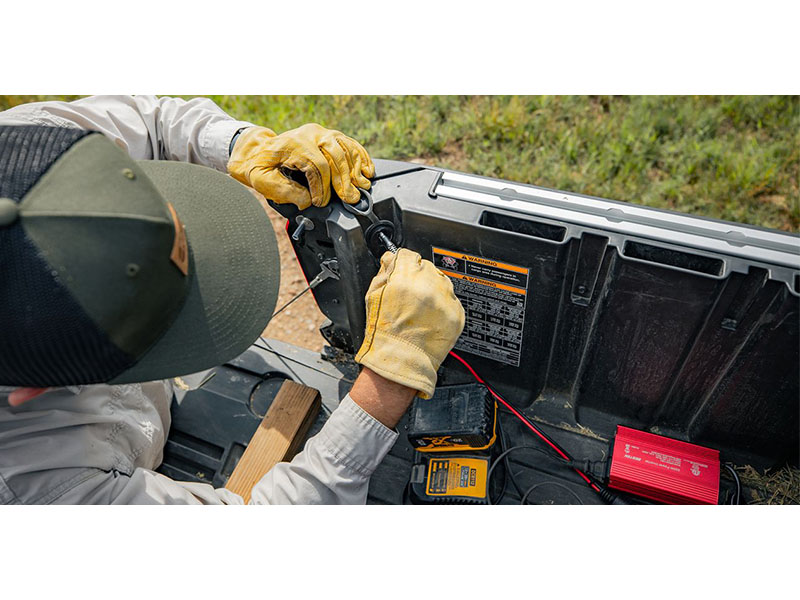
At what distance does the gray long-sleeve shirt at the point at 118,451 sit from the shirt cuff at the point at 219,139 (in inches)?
11.4

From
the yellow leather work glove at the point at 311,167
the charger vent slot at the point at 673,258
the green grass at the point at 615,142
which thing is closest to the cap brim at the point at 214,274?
the yellow leather work glove at the point at 311,167

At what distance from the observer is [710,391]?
1.64m

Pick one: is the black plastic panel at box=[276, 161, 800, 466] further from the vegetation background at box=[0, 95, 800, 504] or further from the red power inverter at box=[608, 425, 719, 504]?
the vegetation background at box=[0, 95, 800, 504]

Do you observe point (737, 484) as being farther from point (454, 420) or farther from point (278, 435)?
point (278, 435)

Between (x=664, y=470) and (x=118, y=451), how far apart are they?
63.1 inches

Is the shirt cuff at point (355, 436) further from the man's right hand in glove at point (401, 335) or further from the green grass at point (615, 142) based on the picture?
the green grass at point (615, 142)

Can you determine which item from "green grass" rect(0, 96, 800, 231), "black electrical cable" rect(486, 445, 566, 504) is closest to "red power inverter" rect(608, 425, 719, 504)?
"black electrical cable" rect(486, 445, 566, 504)

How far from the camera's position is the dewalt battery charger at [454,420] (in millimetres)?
1708

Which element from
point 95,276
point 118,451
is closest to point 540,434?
point 118,451

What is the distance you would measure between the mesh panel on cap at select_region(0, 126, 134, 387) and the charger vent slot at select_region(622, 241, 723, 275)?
1273 mm

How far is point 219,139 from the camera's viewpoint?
78.3 inches

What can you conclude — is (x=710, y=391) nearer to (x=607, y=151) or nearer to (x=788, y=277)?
(x=788, y=277)

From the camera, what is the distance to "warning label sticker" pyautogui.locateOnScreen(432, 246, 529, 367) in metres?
1.65
